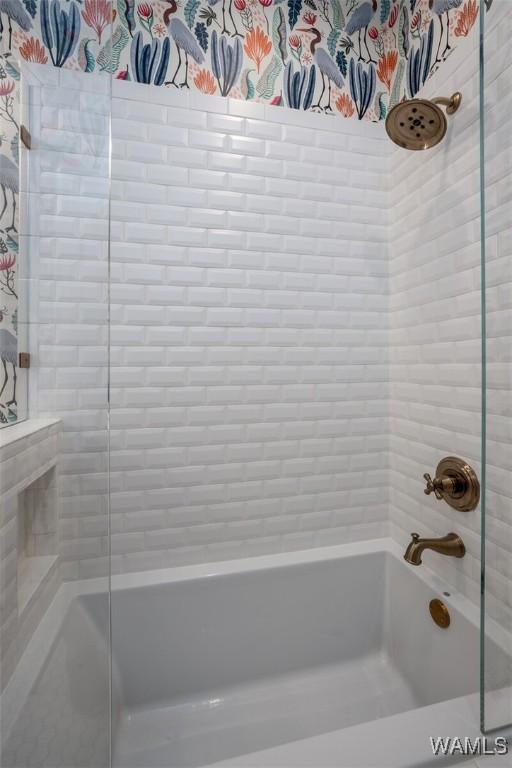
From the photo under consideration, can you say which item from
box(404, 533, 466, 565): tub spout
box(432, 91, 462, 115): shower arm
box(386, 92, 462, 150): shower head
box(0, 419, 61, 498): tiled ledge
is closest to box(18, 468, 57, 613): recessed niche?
box(0, 419, 61, 498): tiled ledge

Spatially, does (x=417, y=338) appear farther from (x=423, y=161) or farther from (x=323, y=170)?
(x=323, y=170)

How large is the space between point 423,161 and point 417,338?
655mm

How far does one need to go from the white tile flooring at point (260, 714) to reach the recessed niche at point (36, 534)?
2.86 feet

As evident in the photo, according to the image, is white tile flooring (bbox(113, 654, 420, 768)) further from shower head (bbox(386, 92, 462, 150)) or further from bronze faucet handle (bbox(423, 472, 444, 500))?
shower head (bbox(386, 92, 462, 150))

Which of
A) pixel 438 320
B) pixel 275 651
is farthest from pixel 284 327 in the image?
pixel 275 651

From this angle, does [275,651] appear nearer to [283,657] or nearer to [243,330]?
[283,657]

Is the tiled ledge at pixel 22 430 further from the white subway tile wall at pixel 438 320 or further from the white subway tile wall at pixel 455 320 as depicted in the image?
the white subway tile wall at pixel 438 320

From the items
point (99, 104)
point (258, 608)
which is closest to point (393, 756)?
point (258, 608)

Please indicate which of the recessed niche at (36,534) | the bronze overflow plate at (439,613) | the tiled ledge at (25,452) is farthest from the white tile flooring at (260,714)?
the tiled ledge at (25,452)

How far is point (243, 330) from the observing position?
1.47m

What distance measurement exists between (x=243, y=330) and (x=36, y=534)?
39.0 inches

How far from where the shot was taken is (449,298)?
1.29 meters

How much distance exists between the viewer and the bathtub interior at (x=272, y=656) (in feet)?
3.89

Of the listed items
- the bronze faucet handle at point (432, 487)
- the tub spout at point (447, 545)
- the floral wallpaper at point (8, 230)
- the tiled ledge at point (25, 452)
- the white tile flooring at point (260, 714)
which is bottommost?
the white tile flooring at point (260, 714)
